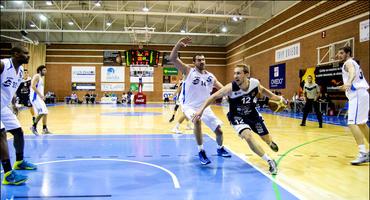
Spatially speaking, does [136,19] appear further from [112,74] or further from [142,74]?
[112,74]

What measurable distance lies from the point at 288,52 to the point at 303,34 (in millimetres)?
2031

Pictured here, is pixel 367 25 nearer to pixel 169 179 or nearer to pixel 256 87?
pixel 256 87

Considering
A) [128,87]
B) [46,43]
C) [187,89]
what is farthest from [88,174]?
[46,43]

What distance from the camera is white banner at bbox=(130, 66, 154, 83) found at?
34531 millimetres

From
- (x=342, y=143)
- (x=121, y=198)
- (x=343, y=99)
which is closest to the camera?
(x=121, y=198)

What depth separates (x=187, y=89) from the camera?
219 inches

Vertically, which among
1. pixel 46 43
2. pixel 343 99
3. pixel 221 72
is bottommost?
pixel 343 99

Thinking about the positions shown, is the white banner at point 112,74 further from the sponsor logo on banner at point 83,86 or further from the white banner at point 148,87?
the white banner at point 148,87

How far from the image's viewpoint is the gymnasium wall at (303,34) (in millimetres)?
14016

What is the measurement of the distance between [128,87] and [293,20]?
19956 millimetres

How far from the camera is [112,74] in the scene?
3447 centimetres

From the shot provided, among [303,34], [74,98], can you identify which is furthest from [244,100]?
[74,98]

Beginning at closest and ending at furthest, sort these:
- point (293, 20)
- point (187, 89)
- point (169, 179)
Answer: point (169, 179) < point (187, 89) < point (293, 20)

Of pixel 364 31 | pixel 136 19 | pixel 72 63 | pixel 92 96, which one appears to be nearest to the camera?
pixel 364 31
